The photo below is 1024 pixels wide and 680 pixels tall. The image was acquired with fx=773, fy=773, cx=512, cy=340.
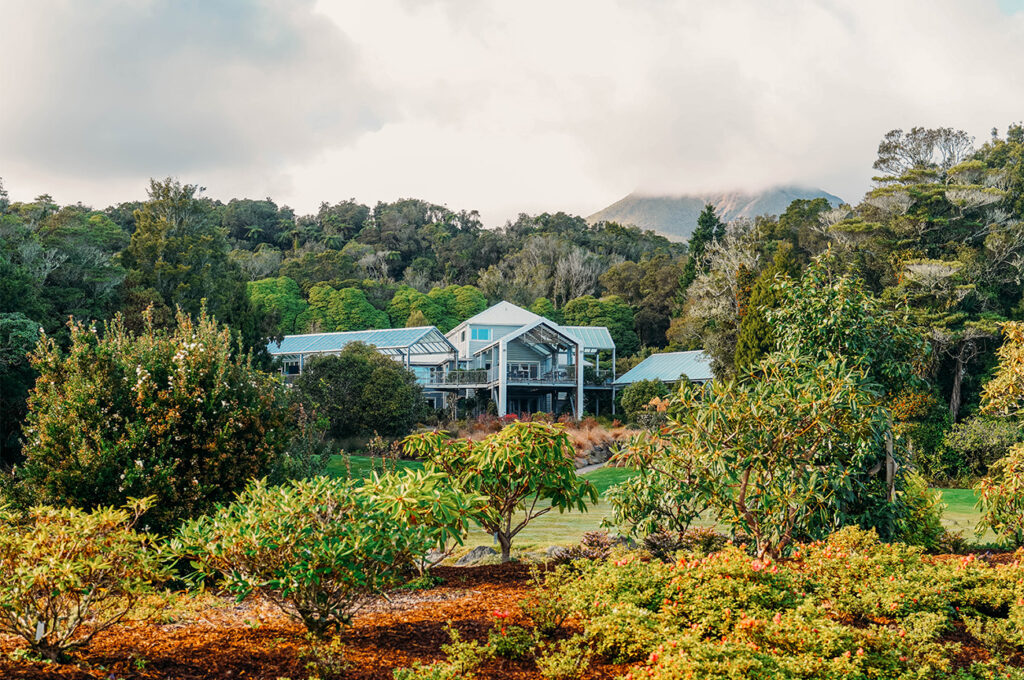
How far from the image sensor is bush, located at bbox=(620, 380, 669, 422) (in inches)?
1309

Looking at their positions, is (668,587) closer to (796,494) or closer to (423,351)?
(796,494)

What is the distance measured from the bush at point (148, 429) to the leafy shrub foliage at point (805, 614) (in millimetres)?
3876

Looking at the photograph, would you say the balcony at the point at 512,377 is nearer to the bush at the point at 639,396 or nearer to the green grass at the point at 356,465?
the bush at the point at 639,396

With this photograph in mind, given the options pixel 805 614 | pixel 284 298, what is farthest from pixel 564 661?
pixel 284 298

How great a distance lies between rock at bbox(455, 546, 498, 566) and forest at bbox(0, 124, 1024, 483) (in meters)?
4.54

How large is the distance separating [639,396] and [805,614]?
95.7 feet

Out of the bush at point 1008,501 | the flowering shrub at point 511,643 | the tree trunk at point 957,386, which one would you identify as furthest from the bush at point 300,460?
the tree trunk at point 957,386

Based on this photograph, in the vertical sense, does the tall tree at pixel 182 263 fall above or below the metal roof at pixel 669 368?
above

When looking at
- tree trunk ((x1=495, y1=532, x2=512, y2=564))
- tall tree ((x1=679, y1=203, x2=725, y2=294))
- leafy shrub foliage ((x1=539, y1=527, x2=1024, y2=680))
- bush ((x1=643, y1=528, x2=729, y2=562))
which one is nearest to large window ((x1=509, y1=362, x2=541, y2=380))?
tall tree ((x1=679, y1=203, x2=725, y2=294))

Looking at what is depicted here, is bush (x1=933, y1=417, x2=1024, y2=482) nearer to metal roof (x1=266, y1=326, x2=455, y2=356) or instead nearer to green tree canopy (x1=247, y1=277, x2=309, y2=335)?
metal roof (x1=266, y1=326, x2=455, y2=356)

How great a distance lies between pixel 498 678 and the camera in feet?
15.1

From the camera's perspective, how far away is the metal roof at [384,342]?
4225cm

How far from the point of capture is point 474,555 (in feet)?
28.5

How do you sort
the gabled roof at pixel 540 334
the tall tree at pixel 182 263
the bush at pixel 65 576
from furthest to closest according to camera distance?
the gabled roof at pixel 540 334 < the tall tree at pixel 182 263 < the bush at pixel 65 576
